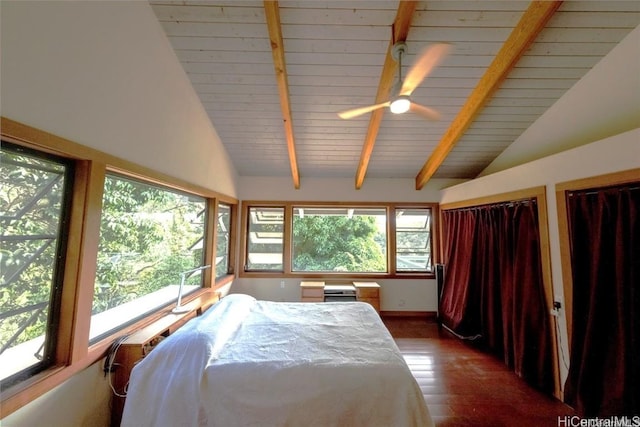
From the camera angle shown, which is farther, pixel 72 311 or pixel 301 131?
pixel 301 131

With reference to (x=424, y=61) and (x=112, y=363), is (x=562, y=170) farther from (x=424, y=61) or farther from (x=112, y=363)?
(x=112, y=363)

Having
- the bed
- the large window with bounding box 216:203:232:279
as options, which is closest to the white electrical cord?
the bed

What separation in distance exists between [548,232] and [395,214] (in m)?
2.37

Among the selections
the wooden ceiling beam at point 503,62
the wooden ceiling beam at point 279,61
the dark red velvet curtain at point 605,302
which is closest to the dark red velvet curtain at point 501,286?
the dark red velvet curtain at point 605,302

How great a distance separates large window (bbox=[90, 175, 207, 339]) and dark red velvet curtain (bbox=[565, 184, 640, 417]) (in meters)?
3.60

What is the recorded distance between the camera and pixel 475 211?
348 cm

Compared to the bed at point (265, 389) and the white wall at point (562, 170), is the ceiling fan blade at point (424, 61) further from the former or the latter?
the bed at point (265, 389)

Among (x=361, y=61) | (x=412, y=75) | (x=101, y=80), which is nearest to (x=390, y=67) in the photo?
(x=361, y=61)

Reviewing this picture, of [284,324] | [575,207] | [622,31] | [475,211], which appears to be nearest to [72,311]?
[284,324]

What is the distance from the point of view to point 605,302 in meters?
1.88

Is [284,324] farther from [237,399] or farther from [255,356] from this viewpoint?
[237,399]

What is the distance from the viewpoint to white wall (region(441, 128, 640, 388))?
5.79 ft

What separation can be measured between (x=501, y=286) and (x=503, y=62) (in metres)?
2.41

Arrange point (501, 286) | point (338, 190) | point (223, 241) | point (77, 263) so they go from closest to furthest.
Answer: point (77, 263), point (501, 286), point (223, 241), point (338, 190)
